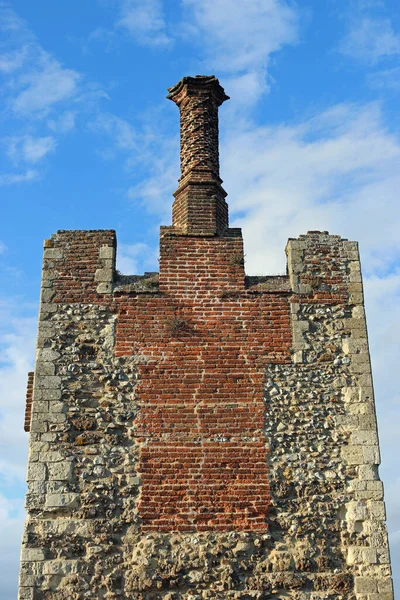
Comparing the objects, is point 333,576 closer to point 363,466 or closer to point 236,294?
point 363,466

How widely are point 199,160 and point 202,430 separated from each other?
14.3 feet

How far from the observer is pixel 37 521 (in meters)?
8.51

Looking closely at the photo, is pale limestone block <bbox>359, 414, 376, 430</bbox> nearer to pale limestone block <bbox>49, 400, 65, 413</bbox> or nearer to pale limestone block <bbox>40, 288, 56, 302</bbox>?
pale limestone block <bbox>49, 400, 65, 413</bbox>

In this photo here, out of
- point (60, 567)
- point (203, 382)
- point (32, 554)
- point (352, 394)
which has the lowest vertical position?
point (60, 567)

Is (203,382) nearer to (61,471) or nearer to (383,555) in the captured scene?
(61,471)

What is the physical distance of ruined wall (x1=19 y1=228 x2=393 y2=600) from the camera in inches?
328

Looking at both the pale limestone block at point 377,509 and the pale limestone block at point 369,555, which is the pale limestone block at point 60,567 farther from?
the pale limestone block at point 377,509

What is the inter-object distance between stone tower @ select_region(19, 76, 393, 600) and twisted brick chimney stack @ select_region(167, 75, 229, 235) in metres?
0.15


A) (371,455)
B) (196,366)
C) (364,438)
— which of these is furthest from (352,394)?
(196,366)

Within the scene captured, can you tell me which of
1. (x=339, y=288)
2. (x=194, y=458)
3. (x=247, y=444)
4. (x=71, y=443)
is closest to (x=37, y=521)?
(x=71, y=443)

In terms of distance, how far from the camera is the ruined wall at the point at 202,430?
27.3 ft

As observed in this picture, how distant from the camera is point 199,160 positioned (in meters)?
11.1

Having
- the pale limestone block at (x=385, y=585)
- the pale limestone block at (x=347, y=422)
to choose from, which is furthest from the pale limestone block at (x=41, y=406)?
the pale limestone block at (x=385, y=585)

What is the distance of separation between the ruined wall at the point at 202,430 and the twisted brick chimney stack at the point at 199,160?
17.9 inches
